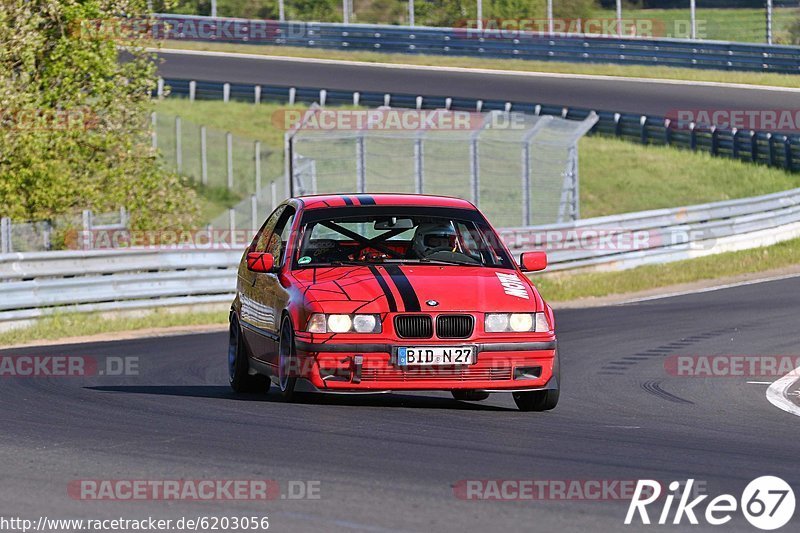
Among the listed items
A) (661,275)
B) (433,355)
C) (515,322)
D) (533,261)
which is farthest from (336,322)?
(661,275)

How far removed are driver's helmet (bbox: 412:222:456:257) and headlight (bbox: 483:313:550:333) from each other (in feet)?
3.65

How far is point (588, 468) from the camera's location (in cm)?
740

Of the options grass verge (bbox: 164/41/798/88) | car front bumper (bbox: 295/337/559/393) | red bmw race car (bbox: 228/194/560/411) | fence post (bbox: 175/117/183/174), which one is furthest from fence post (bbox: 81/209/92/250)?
grass verge (bbox: 164/41/798/88)

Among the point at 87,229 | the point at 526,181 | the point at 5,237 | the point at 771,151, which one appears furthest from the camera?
the point at 771,151

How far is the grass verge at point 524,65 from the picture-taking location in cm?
4488

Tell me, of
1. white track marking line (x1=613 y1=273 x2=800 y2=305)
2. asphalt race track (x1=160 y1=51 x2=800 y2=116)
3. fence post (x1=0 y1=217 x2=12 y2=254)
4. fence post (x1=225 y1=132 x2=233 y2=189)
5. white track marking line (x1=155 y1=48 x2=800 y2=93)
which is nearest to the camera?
fence post (x1=0 y1=217 x2=12 y2=254)

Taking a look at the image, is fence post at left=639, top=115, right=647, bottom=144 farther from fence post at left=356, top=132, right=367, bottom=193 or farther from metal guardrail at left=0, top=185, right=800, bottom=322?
fence post at left=356, top=132, right=367, bottom=193

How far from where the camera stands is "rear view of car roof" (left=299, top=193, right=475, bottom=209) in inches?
436

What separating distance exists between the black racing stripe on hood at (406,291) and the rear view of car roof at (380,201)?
1.04m

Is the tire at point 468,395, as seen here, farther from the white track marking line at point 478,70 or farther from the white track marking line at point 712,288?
the white track marking line at point 478,70

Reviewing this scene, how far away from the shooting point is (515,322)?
9836 millimetres

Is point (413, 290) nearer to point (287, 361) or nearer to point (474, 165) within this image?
point (287, 361)

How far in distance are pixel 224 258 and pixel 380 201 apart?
11.4m

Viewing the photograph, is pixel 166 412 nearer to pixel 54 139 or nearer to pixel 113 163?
pixel 54 139
